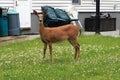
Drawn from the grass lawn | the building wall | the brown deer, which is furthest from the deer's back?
the building wall

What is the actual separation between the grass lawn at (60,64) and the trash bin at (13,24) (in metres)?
4.25

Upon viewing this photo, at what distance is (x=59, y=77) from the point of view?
29.6ft

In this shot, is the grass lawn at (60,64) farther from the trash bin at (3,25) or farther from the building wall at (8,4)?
the building wall at (8,4)

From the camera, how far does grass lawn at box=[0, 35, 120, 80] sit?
9.15 m

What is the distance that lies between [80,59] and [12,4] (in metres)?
9.99

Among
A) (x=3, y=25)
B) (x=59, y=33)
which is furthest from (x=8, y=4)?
(x=59, y=33)

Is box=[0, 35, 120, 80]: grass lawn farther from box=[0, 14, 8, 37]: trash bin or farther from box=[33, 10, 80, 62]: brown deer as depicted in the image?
box=[0, 14, 8, 37]: trash bin

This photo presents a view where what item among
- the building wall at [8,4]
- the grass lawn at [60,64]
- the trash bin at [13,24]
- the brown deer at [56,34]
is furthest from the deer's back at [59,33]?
the building wall at [8,4]

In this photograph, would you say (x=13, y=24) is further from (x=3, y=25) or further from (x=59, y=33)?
(x=59, y=33)

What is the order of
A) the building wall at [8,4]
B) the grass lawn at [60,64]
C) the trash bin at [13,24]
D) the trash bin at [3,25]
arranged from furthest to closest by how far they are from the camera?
the building wall at [8,4], the trash bin at [13,24], the trash bin at [3,25], the grass lawn at [60,64]

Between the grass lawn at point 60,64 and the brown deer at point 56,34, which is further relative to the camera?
the brown deer at point 56,34

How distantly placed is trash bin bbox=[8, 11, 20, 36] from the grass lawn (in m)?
4.25

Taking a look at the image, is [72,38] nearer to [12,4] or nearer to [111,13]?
[12,4]

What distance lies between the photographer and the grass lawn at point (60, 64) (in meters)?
9.15
